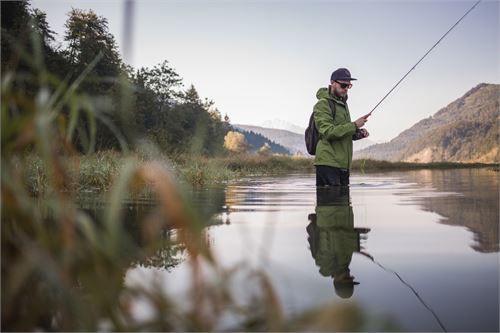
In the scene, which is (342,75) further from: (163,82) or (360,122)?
(163,82)

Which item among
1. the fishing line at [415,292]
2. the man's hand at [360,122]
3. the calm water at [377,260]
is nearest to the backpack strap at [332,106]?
the man's hand at [360,122]

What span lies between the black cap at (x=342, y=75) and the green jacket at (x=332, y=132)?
38cm

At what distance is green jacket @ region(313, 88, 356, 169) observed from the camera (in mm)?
8172

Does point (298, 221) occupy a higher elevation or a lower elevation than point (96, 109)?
lower

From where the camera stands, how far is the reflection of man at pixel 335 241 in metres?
2.60

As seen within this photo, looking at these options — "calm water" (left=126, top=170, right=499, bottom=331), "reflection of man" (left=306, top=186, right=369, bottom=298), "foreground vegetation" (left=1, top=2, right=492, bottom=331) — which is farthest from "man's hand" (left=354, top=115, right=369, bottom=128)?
"foreground vegetation" (left=1, top=2, right=492, bottom=331)

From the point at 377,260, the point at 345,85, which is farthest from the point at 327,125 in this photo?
the point at 377,260

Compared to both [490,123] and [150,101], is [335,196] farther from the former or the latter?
[490,123]

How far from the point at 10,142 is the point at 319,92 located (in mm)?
7541

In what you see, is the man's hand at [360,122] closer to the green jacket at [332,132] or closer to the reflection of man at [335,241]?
the green jacket at [332,132]

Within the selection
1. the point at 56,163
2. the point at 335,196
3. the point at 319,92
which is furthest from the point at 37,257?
the point at 319,92

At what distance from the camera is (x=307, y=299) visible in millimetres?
2049

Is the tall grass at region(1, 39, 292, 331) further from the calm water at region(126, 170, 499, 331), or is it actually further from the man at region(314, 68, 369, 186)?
the man at region(314, 68, 369, 186)

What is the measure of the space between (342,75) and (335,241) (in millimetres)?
5205
